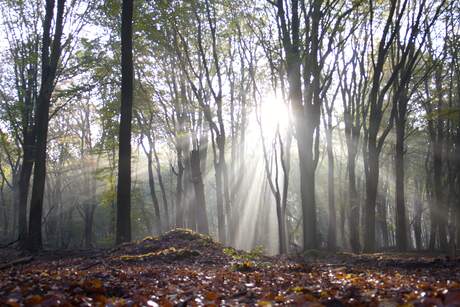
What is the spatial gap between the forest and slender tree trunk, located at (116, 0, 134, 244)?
0.04m

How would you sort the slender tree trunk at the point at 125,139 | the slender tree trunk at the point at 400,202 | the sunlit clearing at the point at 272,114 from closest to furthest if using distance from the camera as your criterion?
1. the slender tree trunk at the point at 125,139
2. the slender tree trunk at the point at 400,202
3. the sunlit clearing at the point at 272,114

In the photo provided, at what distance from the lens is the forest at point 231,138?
511cm

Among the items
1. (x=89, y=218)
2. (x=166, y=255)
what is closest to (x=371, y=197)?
(x=166, y=255)

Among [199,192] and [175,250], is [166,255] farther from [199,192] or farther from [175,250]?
[199,192]

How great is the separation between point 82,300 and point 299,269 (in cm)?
442

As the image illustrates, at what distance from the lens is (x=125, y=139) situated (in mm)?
12828

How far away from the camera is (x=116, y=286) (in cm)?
457

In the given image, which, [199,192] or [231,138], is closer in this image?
[199,192]

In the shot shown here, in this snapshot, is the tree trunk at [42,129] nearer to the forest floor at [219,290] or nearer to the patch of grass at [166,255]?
the patch of grass at [166,255]

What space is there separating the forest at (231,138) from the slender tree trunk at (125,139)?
0.14 ft

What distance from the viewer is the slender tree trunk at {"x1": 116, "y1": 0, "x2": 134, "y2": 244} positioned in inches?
485

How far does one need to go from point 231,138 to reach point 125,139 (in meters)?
17.4

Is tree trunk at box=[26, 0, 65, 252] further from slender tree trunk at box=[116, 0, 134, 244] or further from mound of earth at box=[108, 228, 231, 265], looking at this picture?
mound of earth at box=[108, 228, 231, 265]

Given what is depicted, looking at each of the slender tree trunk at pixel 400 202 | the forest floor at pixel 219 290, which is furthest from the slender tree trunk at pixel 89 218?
the forest floor at pixel 219 290
